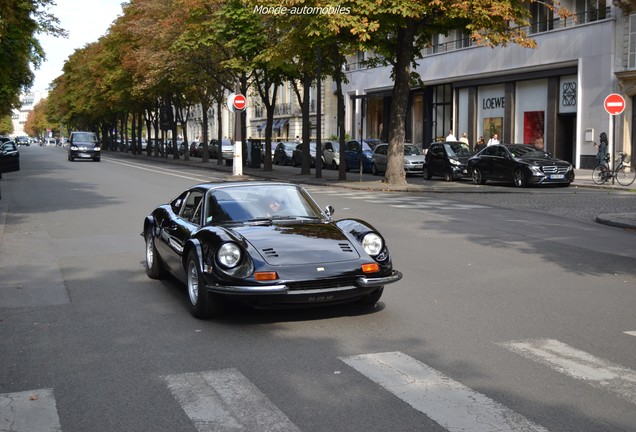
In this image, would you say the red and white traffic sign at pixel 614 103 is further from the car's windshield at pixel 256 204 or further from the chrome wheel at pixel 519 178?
the car's windshield at pixel 256 204

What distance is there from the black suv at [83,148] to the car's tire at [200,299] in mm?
48483

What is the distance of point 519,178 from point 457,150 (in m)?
5.79

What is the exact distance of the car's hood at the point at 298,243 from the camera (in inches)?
291

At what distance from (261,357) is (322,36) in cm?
2251

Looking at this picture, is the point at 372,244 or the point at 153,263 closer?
the point at 372,244

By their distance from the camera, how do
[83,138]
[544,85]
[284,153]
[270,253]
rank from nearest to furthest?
[270,253], [544,85], [284,153], [83,138]

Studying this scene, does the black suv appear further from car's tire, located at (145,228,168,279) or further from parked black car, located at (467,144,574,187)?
car's tire, located at (145,228,168,279)

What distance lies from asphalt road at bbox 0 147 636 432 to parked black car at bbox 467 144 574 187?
1494 cm

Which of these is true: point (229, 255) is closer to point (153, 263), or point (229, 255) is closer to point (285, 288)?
point (285, 288)

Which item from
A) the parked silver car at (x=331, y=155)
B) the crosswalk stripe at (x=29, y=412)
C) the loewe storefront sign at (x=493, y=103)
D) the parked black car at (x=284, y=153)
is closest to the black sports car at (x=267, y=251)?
the crosswalk stripe at (x=29, y=412)

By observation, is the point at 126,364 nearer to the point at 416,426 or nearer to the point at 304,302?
the point at 304,302

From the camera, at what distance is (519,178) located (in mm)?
28016

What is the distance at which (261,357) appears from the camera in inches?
250

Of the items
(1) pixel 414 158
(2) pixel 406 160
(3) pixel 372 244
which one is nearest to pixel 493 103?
(1) pixel 414 158
